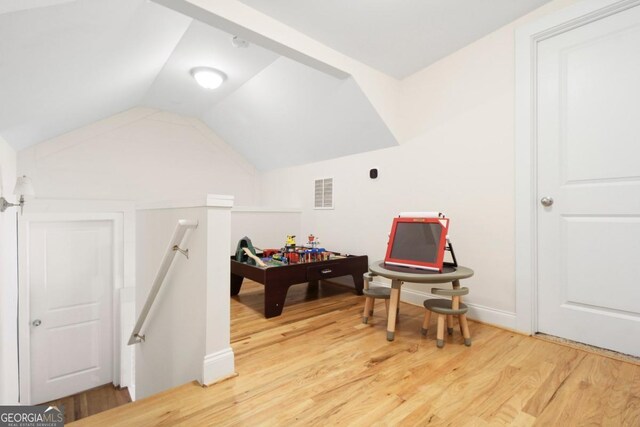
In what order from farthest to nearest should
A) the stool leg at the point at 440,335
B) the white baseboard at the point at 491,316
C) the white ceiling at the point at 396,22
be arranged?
the white baseboard at the point at 491,316, the white ceiling at the point at 396,22, the stool leg at the point at 440,335

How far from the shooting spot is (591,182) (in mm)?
1796

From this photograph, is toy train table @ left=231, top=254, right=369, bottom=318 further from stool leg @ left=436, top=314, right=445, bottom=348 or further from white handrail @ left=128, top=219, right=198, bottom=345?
stool leg @ left=436, top=314, right=445, bottom=348

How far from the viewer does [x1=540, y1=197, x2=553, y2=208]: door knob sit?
1941 mm

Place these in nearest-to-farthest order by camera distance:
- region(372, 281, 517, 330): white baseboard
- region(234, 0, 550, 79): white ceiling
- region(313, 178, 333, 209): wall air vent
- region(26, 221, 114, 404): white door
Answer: region(234, 0, 550, 79): white ceiling < region(372, 281, 517, 330): white baseboard < region(26, 221, 114, 404): white door < region(313, 178, 333, 209): wall air vent

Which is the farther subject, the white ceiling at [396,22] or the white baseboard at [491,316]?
the white baseboard at [491,316]

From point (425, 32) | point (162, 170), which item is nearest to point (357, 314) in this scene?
point (425, 32)

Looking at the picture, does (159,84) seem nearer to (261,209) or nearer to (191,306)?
(261,209)

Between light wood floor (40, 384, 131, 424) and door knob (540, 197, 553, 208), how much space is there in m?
5.03

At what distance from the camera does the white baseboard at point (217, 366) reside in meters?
1.47

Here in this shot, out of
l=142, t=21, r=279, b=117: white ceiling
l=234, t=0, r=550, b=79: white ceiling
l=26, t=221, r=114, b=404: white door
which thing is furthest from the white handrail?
l=26, t=221, r=114, b=404: white door

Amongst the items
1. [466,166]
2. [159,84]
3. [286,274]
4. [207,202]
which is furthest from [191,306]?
[159,84]

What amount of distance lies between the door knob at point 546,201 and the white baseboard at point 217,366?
7.41 ft

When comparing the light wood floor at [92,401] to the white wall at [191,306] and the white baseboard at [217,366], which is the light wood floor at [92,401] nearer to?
the white wall at [191,306]

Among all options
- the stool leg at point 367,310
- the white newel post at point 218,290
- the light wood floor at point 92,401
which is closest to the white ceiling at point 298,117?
the stool leg at point 367,310
